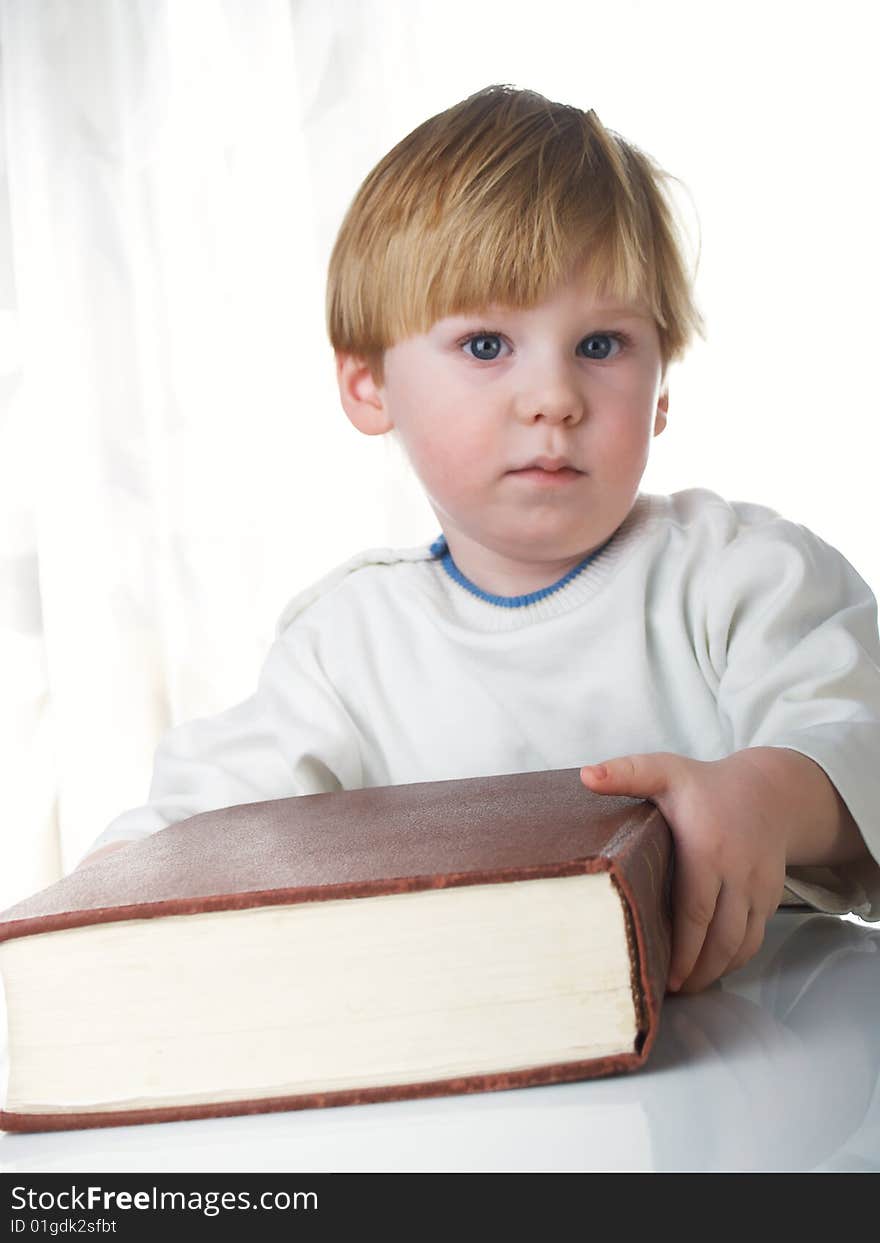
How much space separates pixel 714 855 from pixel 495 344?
37 centimetres

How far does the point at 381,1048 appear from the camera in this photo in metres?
0.45

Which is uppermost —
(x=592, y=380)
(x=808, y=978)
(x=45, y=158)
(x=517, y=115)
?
(x=45, y=158)

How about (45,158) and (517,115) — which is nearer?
(517,115)

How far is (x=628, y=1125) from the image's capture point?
0.40m

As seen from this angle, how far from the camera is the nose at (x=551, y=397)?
29.0 inches

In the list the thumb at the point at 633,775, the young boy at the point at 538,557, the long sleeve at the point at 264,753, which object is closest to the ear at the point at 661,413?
the young boy at the point at 538,557

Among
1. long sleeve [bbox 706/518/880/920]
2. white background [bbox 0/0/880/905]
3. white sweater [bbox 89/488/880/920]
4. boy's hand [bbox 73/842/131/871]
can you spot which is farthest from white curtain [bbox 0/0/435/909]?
long sleeve [bbox 706/518/880/920]

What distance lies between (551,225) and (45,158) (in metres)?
0.93

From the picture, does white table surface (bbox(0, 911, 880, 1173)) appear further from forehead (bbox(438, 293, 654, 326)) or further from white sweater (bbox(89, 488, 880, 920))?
forehead (bbox(438, 293, 654, 326))

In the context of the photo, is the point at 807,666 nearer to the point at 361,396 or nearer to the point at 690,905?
the point at 690,905

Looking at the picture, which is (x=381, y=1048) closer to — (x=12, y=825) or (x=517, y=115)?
(x=517, y=115)

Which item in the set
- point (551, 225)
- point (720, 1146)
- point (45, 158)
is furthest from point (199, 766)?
point (45, 158)

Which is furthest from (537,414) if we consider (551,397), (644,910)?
(644,910)
